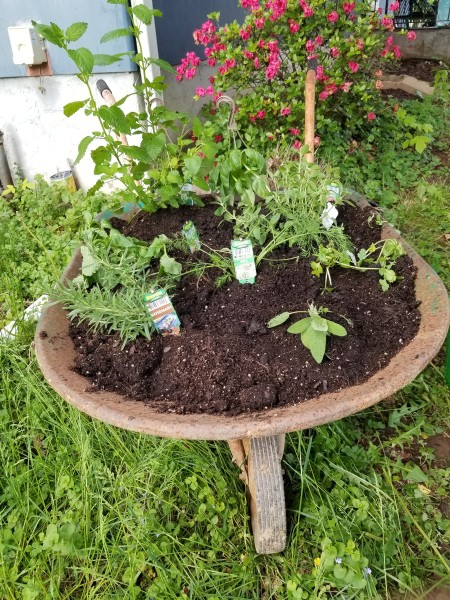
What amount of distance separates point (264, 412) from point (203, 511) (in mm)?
663

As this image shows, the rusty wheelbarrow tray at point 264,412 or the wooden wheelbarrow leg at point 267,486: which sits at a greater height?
the rusty wheelbarrow tray at point 264,412

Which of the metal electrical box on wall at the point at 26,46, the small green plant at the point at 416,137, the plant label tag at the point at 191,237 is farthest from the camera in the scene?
the small green plant at the point at 416,137

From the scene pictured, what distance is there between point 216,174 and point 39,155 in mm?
2297

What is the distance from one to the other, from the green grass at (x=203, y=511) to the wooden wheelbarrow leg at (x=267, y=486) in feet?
0.41

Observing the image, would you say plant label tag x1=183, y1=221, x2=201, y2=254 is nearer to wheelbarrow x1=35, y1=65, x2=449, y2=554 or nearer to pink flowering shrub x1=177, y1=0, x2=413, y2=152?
wheelbarrow x1=35, y1=65, x2=449, y2=554

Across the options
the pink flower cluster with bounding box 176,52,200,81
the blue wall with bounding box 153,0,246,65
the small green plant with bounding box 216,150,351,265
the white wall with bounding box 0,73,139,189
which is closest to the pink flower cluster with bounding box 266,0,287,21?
the pink flower cluster with bounding box 176,52,200,81

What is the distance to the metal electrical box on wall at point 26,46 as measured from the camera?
2939mm

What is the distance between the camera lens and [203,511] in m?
1.58

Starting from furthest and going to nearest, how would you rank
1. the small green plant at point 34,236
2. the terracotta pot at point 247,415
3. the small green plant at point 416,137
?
the small green plant at point 416,137
the small green plant at point 34,236
the terracotta pot at point 247,415

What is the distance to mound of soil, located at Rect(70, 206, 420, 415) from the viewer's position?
46.7 inches

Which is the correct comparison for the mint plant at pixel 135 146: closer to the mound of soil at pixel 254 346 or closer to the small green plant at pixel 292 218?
A: the small green plant at pixel 292 218

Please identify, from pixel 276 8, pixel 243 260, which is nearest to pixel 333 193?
pixel 243 260

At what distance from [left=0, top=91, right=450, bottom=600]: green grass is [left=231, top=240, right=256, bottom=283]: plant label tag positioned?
0.60 meters

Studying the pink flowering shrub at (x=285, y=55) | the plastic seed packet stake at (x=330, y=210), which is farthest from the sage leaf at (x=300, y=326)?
the pink flowering shrub at (x=285, y=55)
